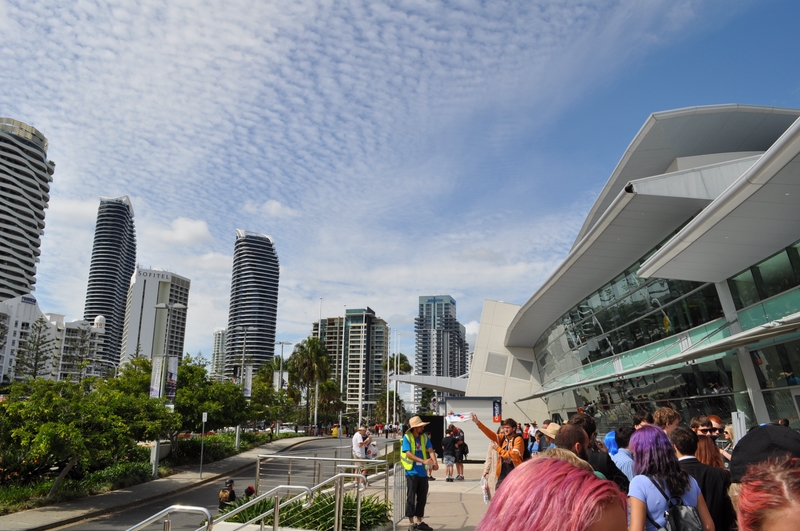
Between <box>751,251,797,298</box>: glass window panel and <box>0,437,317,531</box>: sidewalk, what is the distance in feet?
51.9

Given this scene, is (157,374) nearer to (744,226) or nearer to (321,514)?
(321,514)

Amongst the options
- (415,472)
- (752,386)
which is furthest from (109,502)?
(752,386)

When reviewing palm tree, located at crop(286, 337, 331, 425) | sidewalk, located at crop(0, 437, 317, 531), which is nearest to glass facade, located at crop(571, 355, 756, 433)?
sidewalk, located at crop(0, 437, 317, 531)

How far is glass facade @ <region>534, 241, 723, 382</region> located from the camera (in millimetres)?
18969

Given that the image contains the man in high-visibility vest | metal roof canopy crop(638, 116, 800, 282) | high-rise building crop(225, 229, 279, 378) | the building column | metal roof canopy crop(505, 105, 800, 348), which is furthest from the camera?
high-rise building crop(225, 229, 279, 378)

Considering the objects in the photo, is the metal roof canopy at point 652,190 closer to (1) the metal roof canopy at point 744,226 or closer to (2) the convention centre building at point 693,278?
(2) the convention centre building at point 693,278

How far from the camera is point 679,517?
409 centimetres

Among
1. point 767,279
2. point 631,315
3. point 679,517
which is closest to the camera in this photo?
point 679,517

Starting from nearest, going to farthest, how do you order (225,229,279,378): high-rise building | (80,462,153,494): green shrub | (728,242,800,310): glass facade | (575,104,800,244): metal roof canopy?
(728,242,800,310): glass facade, (80,462,153,494): green shrub, (575,104,800,244): metal roof canopy, (225,229,279,378): high-rise building

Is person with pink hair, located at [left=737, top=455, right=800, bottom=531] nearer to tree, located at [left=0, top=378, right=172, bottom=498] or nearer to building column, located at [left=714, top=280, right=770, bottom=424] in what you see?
building column, located at [left=714, top=280, right=770, bottom=424]

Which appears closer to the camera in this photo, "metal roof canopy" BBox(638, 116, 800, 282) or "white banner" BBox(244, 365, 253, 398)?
"metal roof canopy" BBox(638, 116, 800, 282)

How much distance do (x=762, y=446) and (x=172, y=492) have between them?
20.7 meters

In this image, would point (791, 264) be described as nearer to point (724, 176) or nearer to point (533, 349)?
point (724, 176)

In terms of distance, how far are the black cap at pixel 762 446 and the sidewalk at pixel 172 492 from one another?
266 inches
